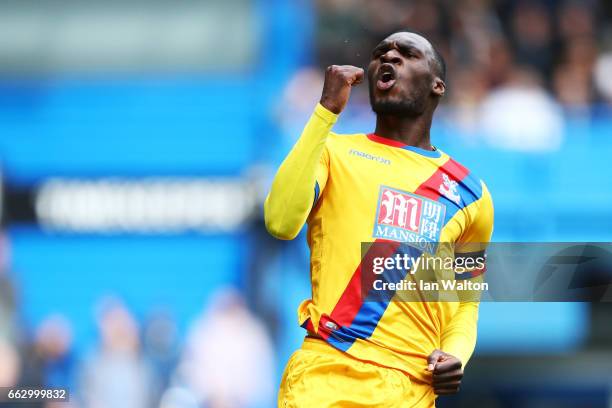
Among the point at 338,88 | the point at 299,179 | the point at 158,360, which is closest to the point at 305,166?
the point at 299,179

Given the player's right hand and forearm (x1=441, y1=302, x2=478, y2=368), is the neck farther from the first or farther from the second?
forearm (x1=441, y1=302, x2=478, y2=368)

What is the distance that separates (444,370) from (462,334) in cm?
31

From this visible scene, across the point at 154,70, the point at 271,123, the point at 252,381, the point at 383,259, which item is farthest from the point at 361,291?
the point at 154,70

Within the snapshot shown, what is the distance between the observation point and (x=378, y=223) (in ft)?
16.4

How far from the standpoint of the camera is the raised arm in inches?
187

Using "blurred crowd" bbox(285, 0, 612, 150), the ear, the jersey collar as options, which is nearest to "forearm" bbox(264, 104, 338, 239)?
the jersey collar

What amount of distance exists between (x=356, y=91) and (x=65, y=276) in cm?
377

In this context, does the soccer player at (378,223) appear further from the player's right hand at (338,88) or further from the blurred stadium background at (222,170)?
the blurred stadium background at (222,170)

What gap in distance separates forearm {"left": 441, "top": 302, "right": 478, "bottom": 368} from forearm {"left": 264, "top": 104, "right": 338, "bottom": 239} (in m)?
0.85

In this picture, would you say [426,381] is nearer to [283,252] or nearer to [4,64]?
[283,252]

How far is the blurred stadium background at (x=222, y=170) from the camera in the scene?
11766 millimetres

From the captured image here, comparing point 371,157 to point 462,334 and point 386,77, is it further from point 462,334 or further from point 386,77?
point 462,334

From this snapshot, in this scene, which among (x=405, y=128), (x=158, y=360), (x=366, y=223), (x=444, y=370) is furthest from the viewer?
(x=158, y=360)

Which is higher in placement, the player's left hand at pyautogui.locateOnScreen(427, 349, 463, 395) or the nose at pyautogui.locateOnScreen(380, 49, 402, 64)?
the nose at pyautogui.locateOnScreen(380, 49, 402, 64)
